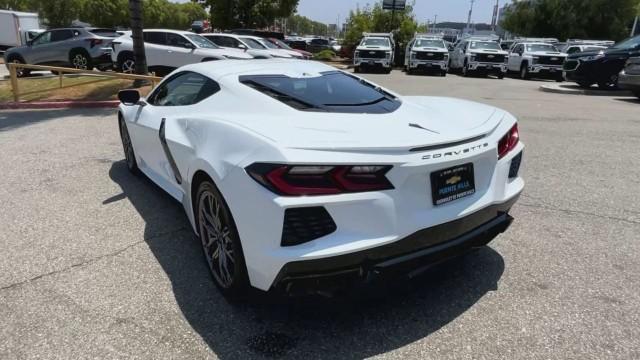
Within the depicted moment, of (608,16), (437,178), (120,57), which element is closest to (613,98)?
(437,178)

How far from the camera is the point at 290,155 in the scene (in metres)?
2.20

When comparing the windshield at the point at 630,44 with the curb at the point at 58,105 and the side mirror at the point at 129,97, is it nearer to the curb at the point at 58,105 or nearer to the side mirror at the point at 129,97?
the curb at the point at 58,105

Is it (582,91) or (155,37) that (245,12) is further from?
(582,91)

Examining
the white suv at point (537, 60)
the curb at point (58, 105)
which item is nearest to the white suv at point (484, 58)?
the white suv at point (537, 60)

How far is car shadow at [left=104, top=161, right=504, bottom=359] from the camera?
2438 millimetres

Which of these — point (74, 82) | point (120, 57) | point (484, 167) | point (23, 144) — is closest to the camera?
point (484, 167)

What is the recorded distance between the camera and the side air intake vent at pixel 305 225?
7.12ft

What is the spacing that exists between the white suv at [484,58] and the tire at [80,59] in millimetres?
15975

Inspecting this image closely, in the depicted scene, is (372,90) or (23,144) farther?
(23,144)

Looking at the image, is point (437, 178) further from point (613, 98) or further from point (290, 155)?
point (613, 98)

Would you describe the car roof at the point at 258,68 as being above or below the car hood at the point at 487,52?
below

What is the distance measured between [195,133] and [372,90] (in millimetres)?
1432

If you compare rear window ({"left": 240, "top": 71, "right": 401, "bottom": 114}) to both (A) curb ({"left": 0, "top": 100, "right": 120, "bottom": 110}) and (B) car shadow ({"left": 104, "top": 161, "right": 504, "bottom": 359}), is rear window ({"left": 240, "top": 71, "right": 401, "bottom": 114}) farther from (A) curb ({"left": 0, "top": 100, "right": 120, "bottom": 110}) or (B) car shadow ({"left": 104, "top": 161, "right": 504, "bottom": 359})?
(A) curb ({"left": 0, "top": 100, "right": 120, "bottom": 110})

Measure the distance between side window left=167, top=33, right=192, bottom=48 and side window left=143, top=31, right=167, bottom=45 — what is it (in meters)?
0.18
